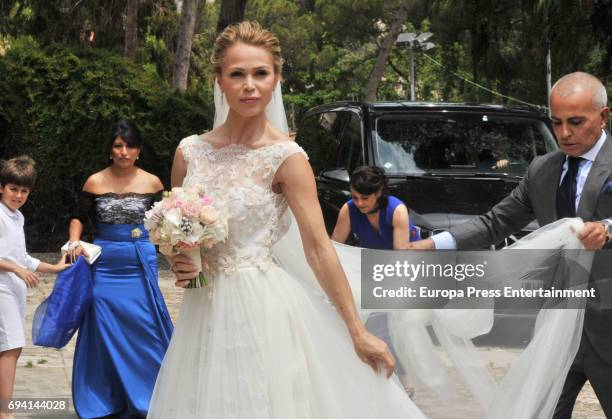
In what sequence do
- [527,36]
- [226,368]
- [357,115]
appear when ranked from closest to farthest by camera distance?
1. [226,368]
2. [357,115]
3. [527,36]

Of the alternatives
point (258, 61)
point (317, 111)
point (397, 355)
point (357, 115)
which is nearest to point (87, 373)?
point (397, 355)

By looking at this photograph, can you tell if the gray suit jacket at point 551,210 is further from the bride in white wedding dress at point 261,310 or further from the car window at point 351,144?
the car window at point 351,144

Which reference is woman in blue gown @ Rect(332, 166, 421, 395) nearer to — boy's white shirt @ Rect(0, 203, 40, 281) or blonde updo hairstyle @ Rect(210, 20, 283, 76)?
boy's white shirt @ Rect(0, 203, 40, 281)

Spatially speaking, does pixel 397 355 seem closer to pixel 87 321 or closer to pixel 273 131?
pixel 273 131

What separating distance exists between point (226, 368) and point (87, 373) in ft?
10.6

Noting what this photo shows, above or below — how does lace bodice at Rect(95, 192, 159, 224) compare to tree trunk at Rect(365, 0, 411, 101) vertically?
below

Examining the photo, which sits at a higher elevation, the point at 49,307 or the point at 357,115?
the point at 357,115

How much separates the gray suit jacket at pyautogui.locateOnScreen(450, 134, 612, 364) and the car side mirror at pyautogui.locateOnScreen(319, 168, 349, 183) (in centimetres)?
479

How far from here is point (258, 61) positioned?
13.3 feet

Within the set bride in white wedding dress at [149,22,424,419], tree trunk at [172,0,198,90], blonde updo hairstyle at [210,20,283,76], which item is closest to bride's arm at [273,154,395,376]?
bride in white wedding dress at [149,22,424,419]

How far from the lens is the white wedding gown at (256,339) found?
388cm

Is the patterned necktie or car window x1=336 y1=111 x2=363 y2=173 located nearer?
the patterned necktie

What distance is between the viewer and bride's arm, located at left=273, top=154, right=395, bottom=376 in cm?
388

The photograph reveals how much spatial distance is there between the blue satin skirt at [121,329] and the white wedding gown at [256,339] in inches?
109
